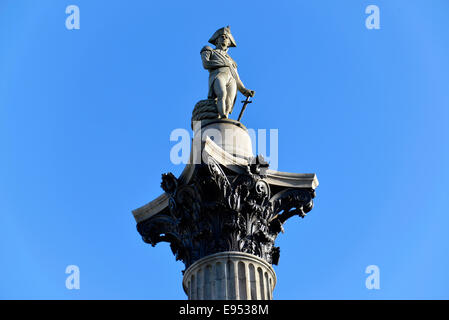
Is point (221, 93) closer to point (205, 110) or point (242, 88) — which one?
point (205, 110)

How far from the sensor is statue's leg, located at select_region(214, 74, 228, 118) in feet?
85.6

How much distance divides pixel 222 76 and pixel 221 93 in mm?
746

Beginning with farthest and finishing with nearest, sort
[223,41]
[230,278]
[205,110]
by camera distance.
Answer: [223,41] < [205,110] < [230,278]

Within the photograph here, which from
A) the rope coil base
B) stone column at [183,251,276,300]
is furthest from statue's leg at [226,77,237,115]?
stone column at [183,251,276,300]

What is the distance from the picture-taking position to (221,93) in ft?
86.7

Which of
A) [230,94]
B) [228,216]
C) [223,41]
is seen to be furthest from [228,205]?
[223,41]

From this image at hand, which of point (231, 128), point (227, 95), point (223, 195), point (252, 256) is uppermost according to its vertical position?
point (227, 95)

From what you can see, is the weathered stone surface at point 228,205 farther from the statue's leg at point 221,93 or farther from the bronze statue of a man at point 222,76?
the bronze statue of a man at point 222,76

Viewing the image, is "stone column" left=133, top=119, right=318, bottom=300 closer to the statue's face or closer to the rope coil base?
the rope coil base

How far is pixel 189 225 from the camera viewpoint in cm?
2302
